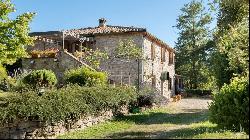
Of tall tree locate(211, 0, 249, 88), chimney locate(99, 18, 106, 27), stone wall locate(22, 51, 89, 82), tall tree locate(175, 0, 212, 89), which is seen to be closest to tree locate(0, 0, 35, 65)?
stone wall locate(22, 51, 89, 82)

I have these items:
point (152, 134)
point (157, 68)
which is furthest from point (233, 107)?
point (157, 68)

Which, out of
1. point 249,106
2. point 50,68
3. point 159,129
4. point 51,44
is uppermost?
point 51,44

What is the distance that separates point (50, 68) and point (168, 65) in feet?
58.7

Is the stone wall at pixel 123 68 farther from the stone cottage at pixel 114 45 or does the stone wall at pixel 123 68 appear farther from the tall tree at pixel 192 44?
the tall tree at pixel 192 44

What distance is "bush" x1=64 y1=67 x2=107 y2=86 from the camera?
25062 millimetres

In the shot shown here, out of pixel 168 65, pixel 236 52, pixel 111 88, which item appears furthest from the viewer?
pixel 168 65

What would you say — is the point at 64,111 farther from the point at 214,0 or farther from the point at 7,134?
the point at 214,0

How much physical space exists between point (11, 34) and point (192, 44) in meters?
43.6

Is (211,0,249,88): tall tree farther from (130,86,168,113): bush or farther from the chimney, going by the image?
the chimney

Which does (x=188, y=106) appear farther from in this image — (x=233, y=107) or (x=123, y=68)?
(x=233, y=107)

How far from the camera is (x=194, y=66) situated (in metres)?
61.6

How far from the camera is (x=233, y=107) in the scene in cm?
1591

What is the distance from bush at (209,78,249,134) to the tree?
10.7 meters

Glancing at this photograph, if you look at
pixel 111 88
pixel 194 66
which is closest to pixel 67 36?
pixel 111 88
